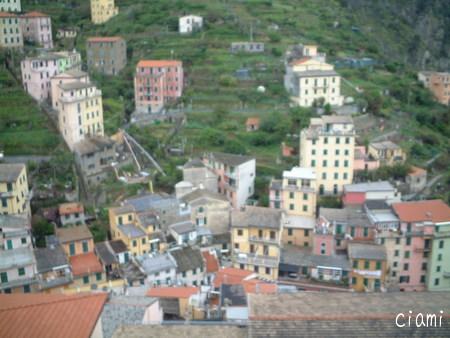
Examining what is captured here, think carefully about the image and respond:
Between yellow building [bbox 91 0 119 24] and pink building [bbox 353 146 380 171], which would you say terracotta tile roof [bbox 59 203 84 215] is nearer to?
pink building [bbox 353 146 380 171]

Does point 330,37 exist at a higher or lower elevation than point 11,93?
higher

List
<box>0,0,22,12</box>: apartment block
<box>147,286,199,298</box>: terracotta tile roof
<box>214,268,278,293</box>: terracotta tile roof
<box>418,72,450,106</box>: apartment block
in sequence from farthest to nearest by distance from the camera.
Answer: <box>0,0,22,12</box>: apartment block → <box>418,72,450,106</box>: apartment block → <box>214,268,278,293</box>: terracotta tile roof → <box>147,286,199,298</box>: terracotta tile roof

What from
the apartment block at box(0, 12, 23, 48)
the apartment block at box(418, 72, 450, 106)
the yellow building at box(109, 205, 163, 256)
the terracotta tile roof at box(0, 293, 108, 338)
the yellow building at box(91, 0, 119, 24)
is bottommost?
the yellow building at box(109, 205, 163, 256)

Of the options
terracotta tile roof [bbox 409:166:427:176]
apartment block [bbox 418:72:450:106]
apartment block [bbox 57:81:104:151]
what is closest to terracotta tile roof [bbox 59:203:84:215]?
apartment block [bbox 57:81:104:151]

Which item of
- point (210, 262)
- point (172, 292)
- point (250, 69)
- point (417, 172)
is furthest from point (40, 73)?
point (417, 172)

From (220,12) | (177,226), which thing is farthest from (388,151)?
(220,12)

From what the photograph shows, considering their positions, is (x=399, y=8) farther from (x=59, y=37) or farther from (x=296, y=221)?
(x=296, y=221)
